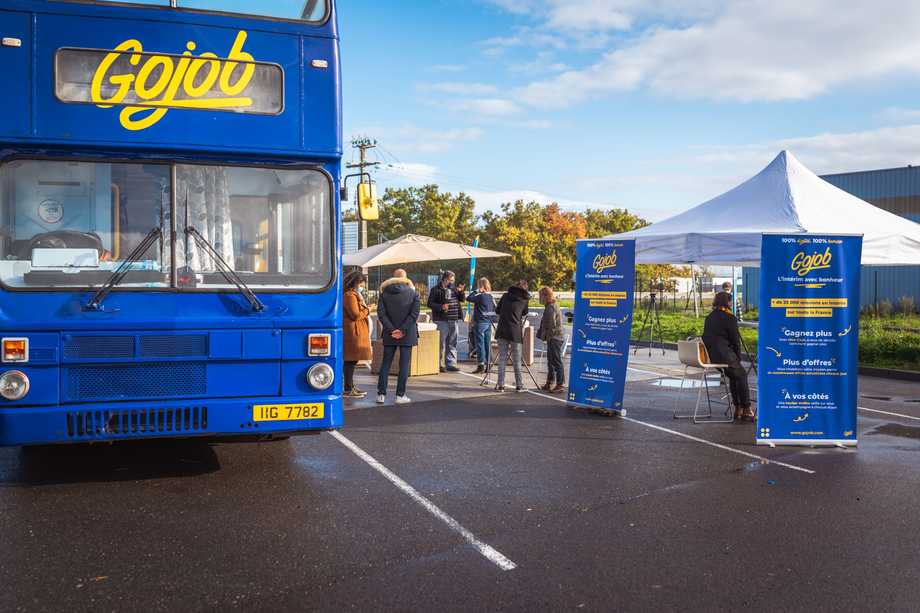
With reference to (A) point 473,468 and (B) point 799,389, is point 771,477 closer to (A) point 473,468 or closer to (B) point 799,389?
(B) point 799,389

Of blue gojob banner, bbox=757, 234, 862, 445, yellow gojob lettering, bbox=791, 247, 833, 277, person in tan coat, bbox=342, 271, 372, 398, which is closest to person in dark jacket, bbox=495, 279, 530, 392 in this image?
person in tan coat, bbox=342, 271, 372, 398

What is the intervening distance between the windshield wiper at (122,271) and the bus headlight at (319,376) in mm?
1437

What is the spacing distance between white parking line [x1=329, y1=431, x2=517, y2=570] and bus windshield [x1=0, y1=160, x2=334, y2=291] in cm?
171

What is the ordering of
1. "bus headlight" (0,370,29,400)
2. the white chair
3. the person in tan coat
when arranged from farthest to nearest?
1. the person in tan coat
2. the white chair
3. "bus headlight" (0,370,29,400)

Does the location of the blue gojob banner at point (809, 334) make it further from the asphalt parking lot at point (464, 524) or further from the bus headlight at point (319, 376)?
the bus headlight at point (319, 376)

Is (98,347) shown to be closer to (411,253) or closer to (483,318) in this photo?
(483,318)

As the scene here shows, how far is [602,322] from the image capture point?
33.5ft

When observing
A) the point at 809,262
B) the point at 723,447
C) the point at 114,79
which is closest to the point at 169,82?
the point at 114,79

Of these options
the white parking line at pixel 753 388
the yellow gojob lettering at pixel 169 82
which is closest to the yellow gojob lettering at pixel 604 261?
the white parking line at pixel 753 388

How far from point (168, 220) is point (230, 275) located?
0.57 m

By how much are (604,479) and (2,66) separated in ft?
17.6

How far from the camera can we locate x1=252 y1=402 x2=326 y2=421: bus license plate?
6047mm

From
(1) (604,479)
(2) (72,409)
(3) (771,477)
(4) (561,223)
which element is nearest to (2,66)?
(2) (72,409)

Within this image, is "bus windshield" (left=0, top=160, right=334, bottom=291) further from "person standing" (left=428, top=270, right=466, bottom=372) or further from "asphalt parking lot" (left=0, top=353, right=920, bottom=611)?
"person standing" (left=428, top=270, right=466, bottom=372)
